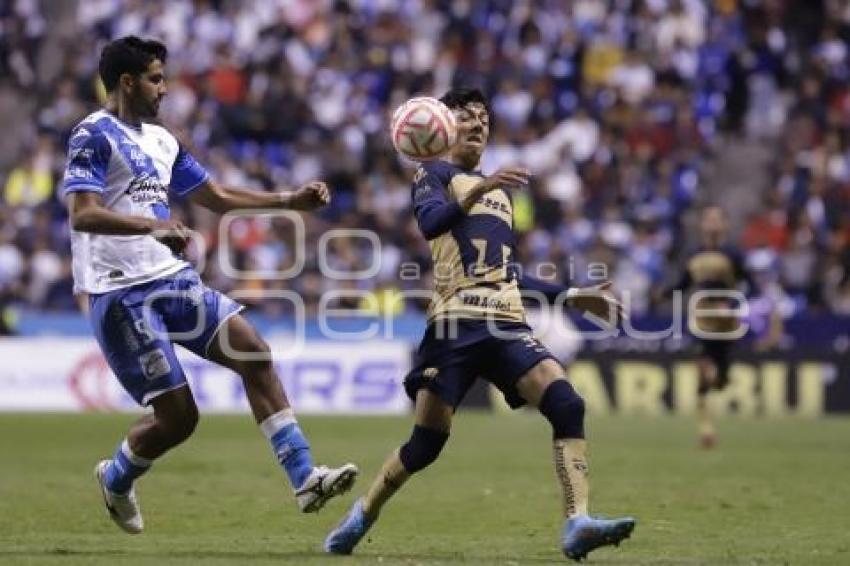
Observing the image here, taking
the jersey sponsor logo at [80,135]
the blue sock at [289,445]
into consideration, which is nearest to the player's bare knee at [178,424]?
the blue sock at [289,445]

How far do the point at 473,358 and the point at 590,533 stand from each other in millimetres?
1273

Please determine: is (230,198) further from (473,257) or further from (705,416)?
(705,416)

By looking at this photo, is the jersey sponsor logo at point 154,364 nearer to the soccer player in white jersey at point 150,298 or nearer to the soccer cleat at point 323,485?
the soccer player in white jersey at point 150,298

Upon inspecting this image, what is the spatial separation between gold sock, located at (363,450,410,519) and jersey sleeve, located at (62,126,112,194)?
2218 millimetres

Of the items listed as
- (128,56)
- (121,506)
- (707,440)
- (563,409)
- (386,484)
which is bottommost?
(707,440)

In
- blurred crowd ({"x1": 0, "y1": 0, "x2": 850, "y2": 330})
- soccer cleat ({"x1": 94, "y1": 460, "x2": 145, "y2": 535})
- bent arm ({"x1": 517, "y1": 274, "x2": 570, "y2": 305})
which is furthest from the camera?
blurred crowd ({"x1": 0, "y1": 0, "x2": 850, "y2": 330})

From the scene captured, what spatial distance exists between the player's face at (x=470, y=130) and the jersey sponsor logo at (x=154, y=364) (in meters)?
2.03

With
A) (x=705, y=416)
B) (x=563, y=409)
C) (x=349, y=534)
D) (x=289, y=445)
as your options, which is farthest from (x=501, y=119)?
(x=563, y=409)

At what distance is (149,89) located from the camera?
34.6ft

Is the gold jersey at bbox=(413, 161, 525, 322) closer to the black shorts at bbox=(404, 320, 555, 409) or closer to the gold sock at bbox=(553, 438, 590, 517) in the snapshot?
the black shorts at bbox=(404, 320, 555, 409)

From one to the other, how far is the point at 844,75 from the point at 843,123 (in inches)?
58.8

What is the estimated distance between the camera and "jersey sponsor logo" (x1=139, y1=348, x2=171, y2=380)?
1049cm

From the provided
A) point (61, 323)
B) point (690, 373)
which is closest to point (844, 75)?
point (690, 373)

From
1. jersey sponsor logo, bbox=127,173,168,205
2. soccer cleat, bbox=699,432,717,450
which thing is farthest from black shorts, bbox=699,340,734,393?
jersey sponsor logo, bbox=127,173,168,205
